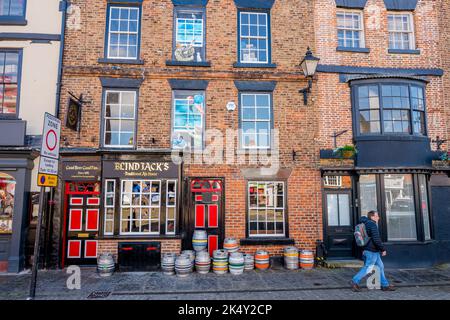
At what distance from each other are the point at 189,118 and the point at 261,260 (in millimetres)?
5120

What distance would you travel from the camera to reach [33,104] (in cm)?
945

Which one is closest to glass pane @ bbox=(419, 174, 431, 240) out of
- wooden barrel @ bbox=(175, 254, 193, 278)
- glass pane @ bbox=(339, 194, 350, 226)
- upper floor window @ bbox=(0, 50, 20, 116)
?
glass pane @ bbox=(339, 194, 350, 226)

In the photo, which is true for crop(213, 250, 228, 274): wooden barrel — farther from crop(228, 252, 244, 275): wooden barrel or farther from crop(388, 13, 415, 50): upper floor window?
crop(388, 13, 415, 50): upper floor window

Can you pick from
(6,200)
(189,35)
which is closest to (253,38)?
(189,35)

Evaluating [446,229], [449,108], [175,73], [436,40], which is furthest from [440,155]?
[175,73]

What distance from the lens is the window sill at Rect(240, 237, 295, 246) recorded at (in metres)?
9.29

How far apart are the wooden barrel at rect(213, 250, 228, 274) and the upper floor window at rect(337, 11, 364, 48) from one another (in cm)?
834

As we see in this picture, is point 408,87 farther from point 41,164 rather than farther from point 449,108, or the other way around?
point 41,164

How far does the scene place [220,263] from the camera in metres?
8.48

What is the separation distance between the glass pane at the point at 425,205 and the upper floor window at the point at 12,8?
14.7m

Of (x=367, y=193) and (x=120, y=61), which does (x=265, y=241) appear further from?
(x=120, y=61)

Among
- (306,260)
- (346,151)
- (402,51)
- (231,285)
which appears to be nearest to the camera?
(231,285)

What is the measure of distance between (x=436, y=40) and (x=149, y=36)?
33.8 ft

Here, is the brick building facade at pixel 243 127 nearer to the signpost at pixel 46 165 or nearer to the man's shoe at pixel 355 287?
the man's shoe at pixel 355 287
